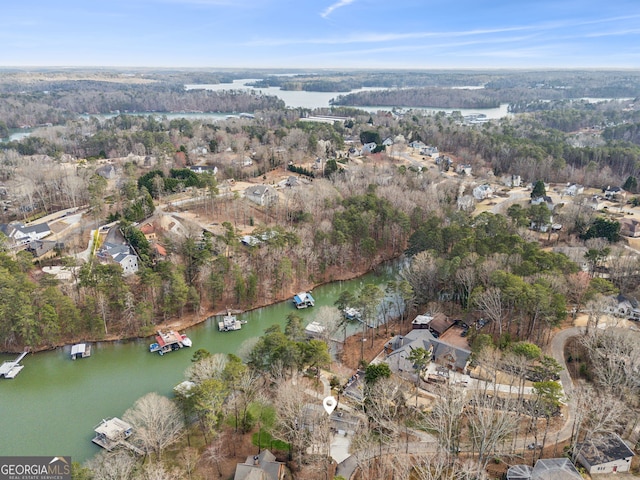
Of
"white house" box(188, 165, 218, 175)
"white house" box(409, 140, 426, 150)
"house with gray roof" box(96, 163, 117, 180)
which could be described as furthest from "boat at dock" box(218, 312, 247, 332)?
"white house" box(409, 140, 426, 150)

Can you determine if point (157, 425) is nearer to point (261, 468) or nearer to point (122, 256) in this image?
point (261, 468)

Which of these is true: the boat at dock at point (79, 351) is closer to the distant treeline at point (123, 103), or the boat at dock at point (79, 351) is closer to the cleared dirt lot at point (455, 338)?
the cleared dirt lot at point (455, 338)

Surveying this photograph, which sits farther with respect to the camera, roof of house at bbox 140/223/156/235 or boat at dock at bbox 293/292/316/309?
roof of house at bbox 140/223/156/235

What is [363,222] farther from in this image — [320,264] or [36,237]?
[36,237]

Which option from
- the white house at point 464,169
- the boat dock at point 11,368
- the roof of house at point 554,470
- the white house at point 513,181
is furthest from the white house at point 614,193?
the boat dock at point 11,368

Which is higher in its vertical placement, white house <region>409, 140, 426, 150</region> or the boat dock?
white house <region>409, 140, 426, 150</region>

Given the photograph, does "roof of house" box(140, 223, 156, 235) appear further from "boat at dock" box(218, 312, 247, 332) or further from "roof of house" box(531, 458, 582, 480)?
"roof of house" box(531, 458, 582, 480)
